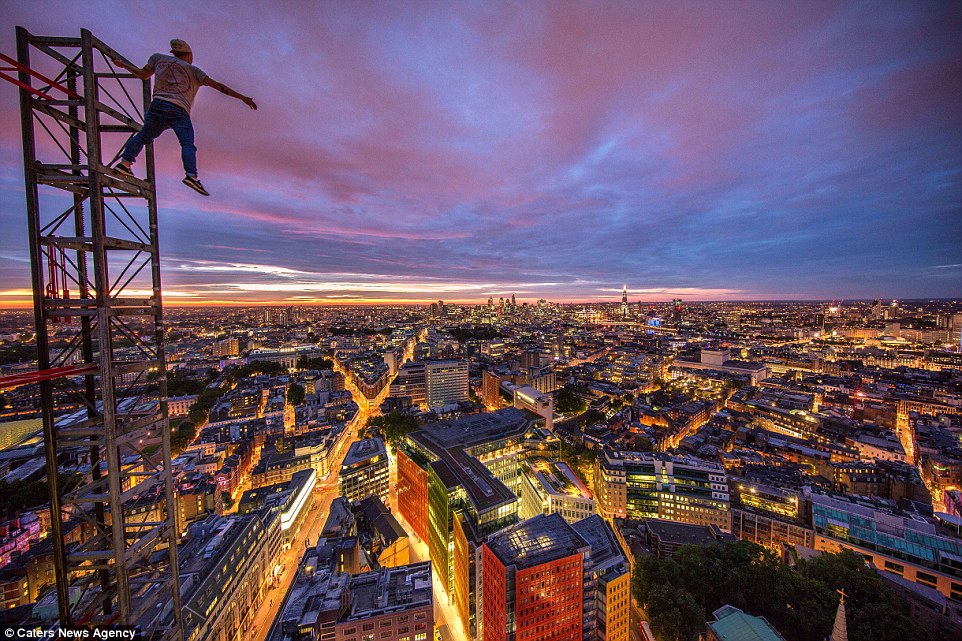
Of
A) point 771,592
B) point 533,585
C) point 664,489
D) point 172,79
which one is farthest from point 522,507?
point 172,79

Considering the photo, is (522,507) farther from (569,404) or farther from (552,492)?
(569,404)

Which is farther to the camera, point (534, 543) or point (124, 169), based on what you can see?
point (534, 543)

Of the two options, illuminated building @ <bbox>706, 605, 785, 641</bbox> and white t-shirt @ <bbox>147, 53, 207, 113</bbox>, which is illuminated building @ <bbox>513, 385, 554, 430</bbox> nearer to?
illuminated building @ <bbox>706, 605, 785, 641</bbox>

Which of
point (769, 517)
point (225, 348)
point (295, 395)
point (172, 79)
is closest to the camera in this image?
point (172, 79)

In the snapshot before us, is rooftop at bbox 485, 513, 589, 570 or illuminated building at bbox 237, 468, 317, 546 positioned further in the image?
illuminated building at bbox 237, 468, 317, 546

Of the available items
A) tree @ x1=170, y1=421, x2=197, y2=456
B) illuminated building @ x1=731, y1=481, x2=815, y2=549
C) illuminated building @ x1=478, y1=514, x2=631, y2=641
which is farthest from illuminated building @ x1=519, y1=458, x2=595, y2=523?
tree @ x1=170, y1=421, x2=197, y2=456

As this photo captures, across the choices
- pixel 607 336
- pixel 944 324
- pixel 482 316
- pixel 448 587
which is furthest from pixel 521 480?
pixel 482 316

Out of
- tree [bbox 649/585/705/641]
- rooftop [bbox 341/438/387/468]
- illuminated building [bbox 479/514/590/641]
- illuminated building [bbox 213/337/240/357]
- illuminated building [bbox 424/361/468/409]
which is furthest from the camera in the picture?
illuminated building [bbox 213/337/240/357]
